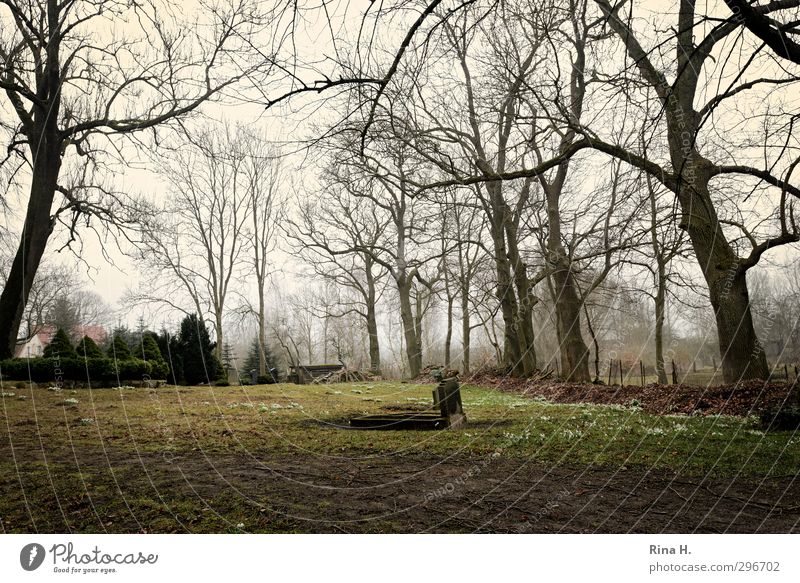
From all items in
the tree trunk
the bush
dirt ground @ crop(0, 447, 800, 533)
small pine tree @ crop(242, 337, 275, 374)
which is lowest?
dirt ground @ crop(0, 447, 800, 533)

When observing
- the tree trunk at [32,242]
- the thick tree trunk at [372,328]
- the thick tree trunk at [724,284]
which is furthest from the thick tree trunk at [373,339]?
the thick tree trunk at [724,284]

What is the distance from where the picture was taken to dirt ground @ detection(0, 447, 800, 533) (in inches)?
78.5

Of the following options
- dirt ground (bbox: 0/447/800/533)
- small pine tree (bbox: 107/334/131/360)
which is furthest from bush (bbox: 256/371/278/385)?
small pine tree (bbox: 107/334/131/360)

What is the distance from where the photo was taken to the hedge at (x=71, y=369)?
228cm

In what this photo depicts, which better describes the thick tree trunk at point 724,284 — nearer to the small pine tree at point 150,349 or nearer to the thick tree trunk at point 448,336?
the thick tree trunk at point 448,336

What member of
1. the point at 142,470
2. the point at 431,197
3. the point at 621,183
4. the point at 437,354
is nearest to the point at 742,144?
the point at 621,183

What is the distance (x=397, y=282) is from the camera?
3.05 metres

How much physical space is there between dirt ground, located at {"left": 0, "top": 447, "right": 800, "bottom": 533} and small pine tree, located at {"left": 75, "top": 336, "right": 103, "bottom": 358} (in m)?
0.46

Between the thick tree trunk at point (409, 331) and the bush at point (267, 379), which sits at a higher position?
the thick tree trunk at point (409, 331)

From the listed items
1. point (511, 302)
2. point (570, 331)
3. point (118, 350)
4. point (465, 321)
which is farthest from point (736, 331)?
point (118, 350)

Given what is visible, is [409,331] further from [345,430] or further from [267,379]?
[267,379]

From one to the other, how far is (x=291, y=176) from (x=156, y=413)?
4.96ft

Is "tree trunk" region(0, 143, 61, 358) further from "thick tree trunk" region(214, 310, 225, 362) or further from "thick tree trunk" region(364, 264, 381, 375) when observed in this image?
"thick tree trunk" region(364, 264, 381, 375)

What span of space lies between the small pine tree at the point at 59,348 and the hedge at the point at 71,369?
2 centimetres
